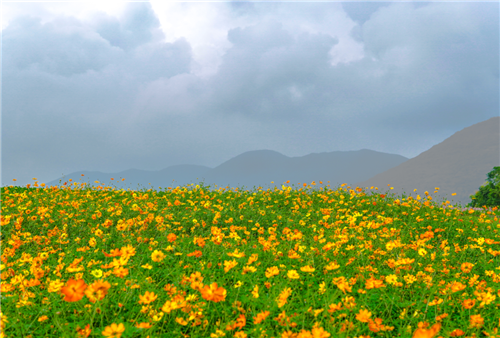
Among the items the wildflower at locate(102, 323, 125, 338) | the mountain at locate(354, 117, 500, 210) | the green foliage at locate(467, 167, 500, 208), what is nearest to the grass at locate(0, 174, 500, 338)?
the wildflower at locate(102, 323, 125, 338)

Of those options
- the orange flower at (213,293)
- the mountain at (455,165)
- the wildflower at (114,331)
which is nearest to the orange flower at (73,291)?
the wildflower at (114,331)

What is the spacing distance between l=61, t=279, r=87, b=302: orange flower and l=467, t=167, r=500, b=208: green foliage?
20.7 m

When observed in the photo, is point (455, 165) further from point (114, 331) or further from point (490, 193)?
point (114, 331)

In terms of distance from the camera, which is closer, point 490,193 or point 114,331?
point 114,331

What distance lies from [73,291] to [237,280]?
6.03 ft

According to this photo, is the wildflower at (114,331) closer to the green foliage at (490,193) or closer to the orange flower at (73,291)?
the orange flower at (73,291)

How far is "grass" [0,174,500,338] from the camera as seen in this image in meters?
2.44

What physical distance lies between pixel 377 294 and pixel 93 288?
259 cm

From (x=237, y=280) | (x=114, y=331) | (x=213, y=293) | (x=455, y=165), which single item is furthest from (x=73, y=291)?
(x=455, y=165)

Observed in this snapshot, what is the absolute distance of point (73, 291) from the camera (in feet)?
6.38

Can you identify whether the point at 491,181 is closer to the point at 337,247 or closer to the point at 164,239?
the point at 337,247

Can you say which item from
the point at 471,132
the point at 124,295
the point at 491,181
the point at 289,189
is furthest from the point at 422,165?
the point at 124,295

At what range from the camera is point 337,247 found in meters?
4.21

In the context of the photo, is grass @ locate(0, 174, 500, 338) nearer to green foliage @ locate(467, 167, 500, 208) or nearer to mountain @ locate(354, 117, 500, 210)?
green foliage @ locate(467, 167, 500, 208)
